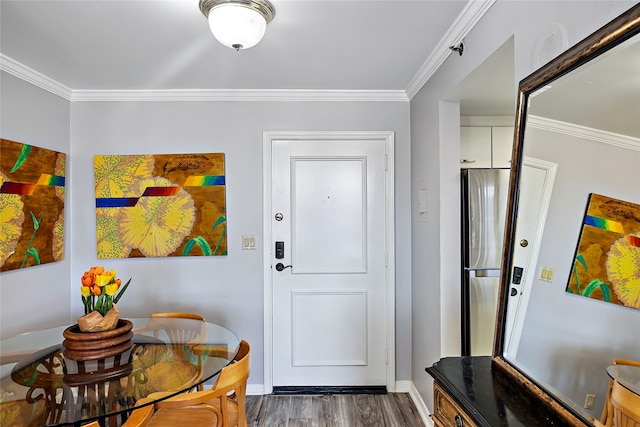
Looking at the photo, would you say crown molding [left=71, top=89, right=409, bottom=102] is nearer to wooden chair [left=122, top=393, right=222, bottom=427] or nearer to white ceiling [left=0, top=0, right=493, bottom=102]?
white ceiling [left=0, top=0, right=493, bottom=102]

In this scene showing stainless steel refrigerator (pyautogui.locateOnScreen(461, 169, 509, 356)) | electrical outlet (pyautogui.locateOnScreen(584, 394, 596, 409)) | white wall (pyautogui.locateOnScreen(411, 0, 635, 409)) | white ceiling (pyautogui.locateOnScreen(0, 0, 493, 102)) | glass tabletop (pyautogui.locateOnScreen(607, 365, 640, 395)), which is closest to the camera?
glass tabletop (pyautogui.locateOnScreen(607, 365, 640, 395))

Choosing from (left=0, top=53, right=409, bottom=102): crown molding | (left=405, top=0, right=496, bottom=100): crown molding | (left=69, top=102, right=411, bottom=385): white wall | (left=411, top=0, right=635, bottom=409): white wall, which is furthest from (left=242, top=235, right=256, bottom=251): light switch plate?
(left=405, top=0, right=496, bottom=100): crown molding

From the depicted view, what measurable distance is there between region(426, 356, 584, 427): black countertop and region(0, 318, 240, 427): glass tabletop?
932mm

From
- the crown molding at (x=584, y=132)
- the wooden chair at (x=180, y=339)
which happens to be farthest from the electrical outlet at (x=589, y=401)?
the wooden chair at (x=180, y=339)

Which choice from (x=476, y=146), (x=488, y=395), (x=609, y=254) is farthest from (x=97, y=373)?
(x=476, y=146)

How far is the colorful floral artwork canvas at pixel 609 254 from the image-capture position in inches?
34.4

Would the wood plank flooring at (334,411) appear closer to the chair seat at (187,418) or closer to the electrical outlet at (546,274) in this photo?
the chair seat at (187,418)

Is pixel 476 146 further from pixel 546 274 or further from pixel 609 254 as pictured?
pixel 609 254

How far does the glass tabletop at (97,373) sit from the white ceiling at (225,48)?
156cm

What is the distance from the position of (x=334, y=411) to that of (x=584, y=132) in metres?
2.37

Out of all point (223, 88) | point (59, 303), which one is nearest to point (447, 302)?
point (223, 88)

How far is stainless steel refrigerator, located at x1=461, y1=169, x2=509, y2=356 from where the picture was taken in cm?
246

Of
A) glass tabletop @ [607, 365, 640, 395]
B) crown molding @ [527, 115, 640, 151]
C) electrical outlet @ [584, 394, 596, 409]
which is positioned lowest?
electrical outlet @ [584, 394, 596, 409]

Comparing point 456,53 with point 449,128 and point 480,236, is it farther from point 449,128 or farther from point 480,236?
point 480,236
